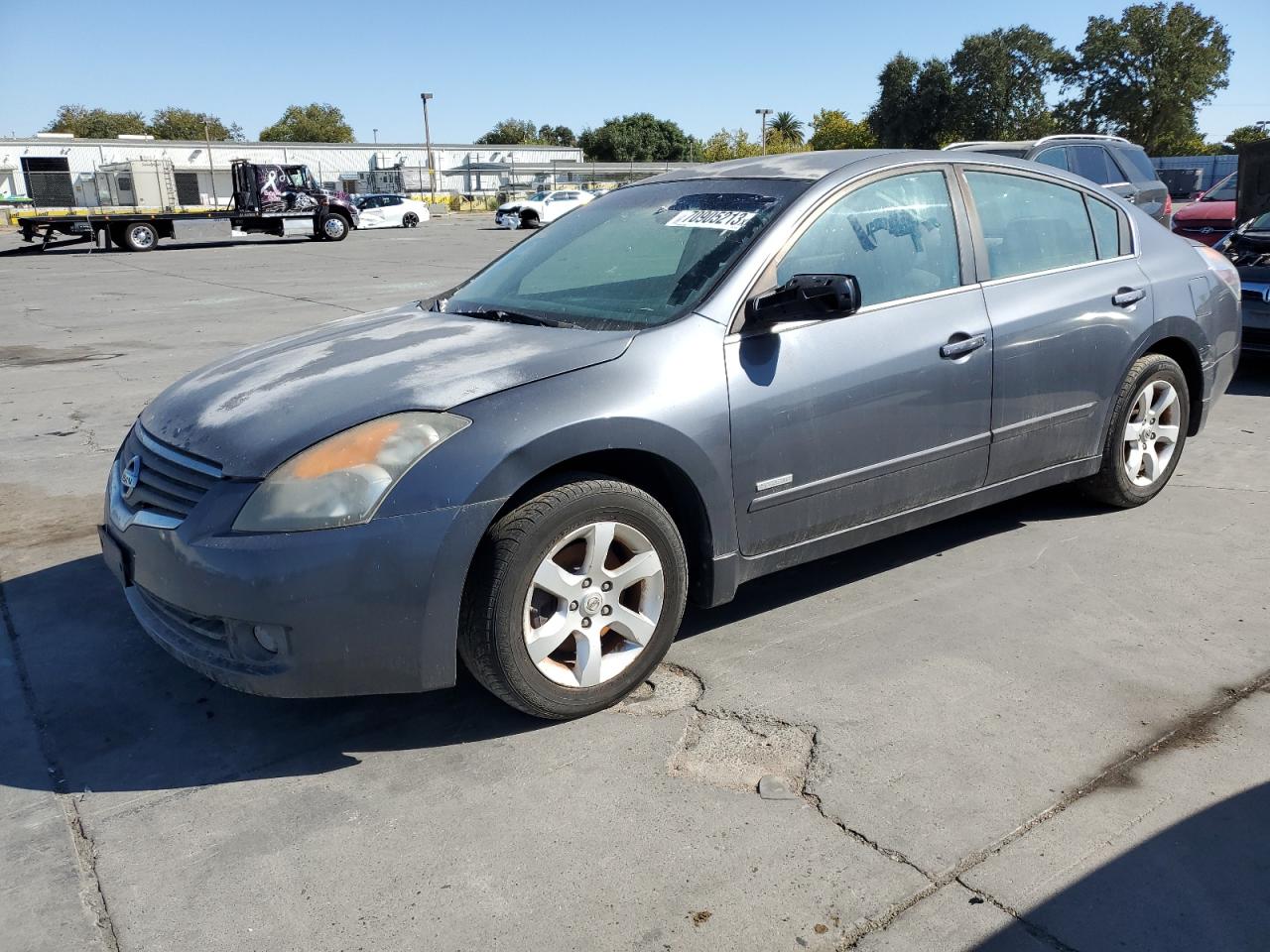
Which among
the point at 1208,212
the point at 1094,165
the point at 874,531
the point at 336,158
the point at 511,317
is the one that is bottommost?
the point at 874,531

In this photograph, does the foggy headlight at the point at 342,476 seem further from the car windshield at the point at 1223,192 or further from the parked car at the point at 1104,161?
the car windshield at the point at 1223,192

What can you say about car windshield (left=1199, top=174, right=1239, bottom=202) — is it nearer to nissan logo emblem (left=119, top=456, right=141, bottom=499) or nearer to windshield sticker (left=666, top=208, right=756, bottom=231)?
windshield sticker (left=666, top=208, right=756, bottom=231)

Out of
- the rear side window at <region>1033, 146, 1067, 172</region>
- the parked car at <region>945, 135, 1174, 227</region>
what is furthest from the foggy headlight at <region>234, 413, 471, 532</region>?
the rear side window at <region>1033, 146, 1067, 172</region>

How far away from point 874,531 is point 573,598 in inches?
50.2

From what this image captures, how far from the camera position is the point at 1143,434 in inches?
183

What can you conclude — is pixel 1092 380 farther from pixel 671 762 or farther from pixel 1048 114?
pixel 1048 114

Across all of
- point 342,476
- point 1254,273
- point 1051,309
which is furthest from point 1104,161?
point 342,476

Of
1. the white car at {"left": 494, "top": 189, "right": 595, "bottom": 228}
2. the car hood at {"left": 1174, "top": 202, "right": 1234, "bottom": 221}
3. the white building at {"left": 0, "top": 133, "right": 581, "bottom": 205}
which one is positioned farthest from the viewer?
the white building at {"left": 0, "top": 133, "right": 581, "bottom": 205}

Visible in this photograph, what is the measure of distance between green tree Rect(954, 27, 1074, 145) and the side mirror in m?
81.1

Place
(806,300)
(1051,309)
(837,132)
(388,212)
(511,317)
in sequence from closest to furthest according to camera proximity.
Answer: (806,300) → (511,317) → (1051,309) → (388,212) → (837,132)

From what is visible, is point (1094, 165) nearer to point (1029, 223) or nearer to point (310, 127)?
point (1029, 223)

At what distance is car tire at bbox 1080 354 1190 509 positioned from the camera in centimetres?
446

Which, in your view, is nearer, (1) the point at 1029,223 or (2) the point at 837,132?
(1) the point at 1029,223

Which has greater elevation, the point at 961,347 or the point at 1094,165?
the point at 1094,165
